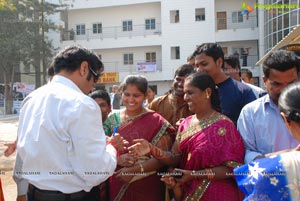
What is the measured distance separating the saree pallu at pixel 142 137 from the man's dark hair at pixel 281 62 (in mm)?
861

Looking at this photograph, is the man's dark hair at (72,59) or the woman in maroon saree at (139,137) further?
the woman in maroon saree at (139,137)

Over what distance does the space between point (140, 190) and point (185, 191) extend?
0.41m

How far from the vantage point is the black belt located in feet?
6.12

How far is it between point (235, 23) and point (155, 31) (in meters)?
6.06

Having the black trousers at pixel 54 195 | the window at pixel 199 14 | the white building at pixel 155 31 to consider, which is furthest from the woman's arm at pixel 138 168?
the window at pixel 199 14

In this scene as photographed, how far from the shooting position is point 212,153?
2.16 meters

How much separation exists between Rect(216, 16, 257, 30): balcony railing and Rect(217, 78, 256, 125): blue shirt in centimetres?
2255

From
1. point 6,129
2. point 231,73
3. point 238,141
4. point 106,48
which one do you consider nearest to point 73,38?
point 106,48

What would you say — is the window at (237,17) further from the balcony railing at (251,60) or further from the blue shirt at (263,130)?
the blue shirt at (263,130)

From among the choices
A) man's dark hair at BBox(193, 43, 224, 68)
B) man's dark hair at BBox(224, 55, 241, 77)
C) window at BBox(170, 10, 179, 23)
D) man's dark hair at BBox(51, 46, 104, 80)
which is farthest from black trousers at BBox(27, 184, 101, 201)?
window at BBox(170, 10, 179, 23)

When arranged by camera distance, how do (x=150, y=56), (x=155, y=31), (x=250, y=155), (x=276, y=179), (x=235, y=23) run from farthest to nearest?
(x=150, y=56) → (x=155, y=31) → (x=235, y=23) → (x=250, y=155) → (x=276, y=179)

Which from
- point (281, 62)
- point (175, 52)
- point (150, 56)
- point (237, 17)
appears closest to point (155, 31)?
point (150, 56)

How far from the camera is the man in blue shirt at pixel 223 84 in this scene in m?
2.66

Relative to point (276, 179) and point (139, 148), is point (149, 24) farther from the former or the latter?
point (276, 179)
